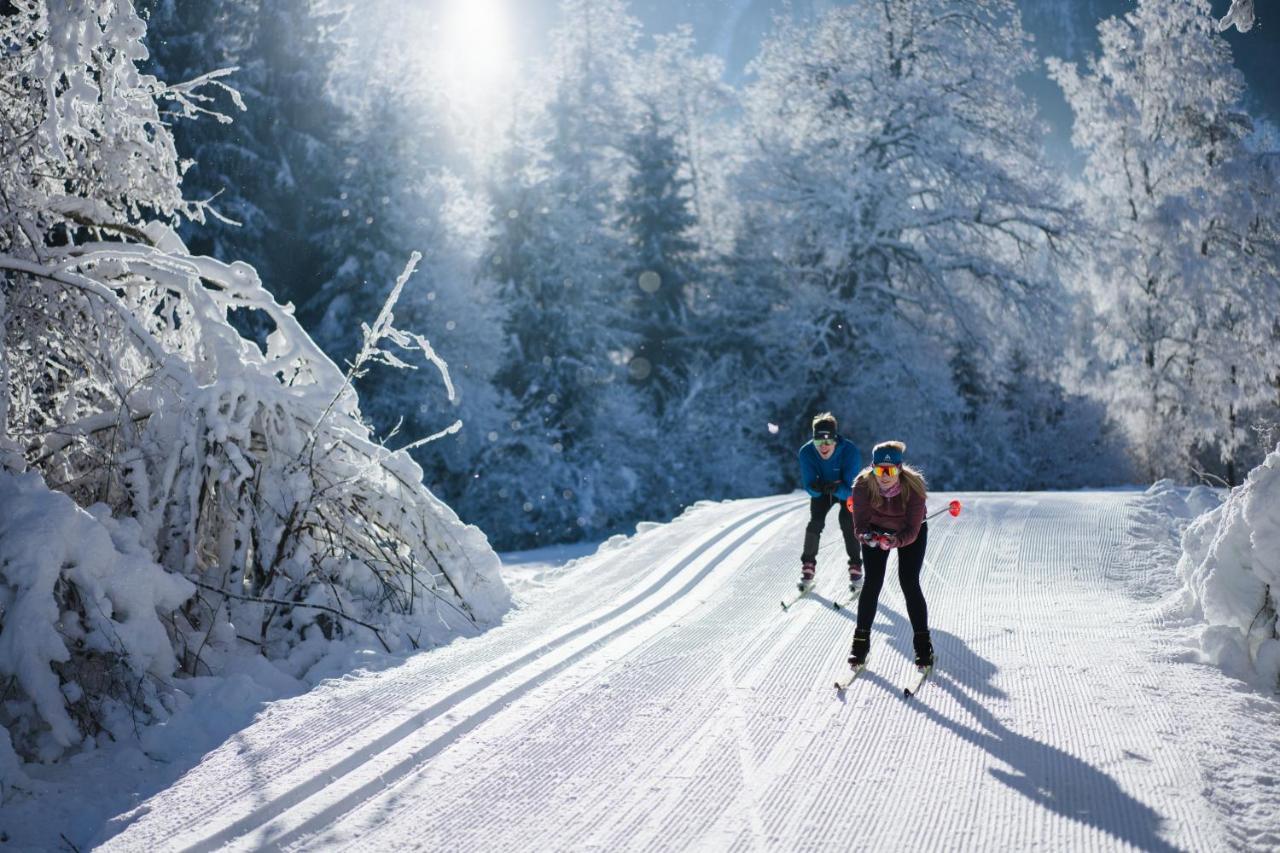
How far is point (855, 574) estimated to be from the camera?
801 cm

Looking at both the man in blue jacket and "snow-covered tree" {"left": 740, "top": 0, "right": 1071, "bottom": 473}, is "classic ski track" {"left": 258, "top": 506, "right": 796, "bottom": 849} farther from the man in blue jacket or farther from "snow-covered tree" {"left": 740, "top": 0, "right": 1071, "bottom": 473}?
"snow-covered tree" {"left": 740, "top": 0, "right": 1071, "bottom": 473}

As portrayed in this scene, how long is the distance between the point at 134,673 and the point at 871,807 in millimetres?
3871

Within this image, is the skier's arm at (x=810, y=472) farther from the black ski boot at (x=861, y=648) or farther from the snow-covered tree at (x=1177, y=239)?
the snow-covered tree at (x=1177, y=239)

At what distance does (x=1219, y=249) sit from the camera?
871 inches

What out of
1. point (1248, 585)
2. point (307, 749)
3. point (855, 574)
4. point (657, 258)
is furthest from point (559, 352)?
point (307, 749)

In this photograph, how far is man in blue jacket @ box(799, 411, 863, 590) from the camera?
312 inches

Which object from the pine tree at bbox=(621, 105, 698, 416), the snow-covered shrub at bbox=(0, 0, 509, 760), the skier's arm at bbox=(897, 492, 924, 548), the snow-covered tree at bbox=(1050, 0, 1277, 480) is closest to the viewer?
the snow-covered shrub at bbox=(0, 0, 509, 760)

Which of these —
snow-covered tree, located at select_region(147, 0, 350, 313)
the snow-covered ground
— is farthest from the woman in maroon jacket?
snow-covered tree, located at select_region(147, 0, 350, 313)

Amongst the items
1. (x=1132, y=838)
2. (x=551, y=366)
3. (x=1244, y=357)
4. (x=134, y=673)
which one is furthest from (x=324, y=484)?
(x=1244, y=357)

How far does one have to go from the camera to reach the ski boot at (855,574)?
793 centimetres

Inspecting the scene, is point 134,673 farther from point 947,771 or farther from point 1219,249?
point 1219,249

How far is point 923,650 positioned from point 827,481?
2.57 metres

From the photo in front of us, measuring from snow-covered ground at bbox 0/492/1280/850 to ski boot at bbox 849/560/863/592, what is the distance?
0.60 meters

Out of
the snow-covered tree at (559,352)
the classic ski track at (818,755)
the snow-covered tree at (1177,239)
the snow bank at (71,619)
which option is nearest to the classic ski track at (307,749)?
the classic ski track at (818,755)
